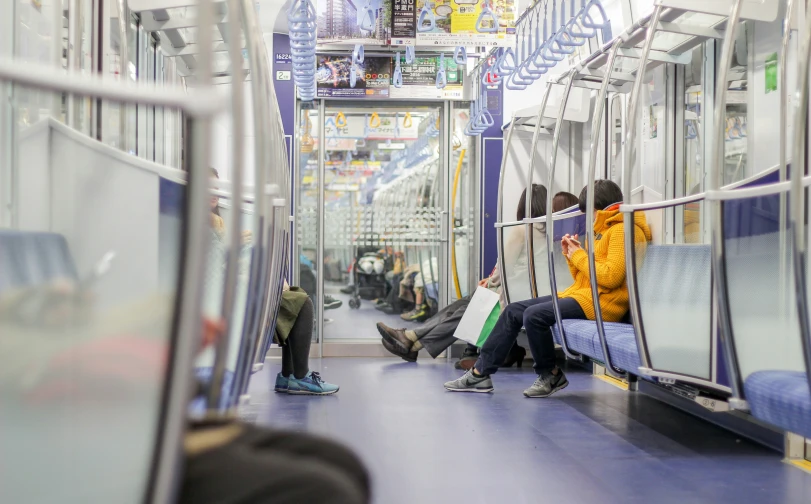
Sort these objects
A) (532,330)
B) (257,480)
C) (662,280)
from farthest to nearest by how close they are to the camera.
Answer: (532,330)
(662,280)
(257,480)

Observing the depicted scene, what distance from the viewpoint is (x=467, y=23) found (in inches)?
221

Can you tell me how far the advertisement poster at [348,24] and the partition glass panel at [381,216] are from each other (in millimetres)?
1419

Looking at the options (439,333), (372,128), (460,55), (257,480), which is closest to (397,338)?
(439,333)

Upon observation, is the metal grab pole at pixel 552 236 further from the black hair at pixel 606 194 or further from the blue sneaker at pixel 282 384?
the blue sneaker at pixel 282 384

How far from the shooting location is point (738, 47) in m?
3.98

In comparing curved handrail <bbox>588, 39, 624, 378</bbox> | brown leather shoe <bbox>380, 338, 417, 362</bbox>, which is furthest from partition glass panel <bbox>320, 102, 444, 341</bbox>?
curved handrail <bbox>588, 39, 624, 378</bbox>

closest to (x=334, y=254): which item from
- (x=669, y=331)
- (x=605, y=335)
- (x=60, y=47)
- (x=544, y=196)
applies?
(x=544, y=196)

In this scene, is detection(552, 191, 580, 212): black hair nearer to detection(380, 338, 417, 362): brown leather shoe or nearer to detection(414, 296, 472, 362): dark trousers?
detection(414, 296, 472, 362): dark trousers

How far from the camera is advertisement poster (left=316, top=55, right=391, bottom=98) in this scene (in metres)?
7.10

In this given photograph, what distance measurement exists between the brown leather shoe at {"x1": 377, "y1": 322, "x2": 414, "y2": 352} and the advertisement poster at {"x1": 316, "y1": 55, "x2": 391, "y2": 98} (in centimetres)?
214

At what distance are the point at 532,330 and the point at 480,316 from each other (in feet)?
4.13

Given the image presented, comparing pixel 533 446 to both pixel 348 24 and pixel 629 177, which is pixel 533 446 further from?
pixel 348 24

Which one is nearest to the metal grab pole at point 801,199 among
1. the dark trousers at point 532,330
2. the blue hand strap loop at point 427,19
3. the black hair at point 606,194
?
the black hair at point 606,194

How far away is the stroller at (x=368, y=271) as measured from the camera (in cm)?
743
